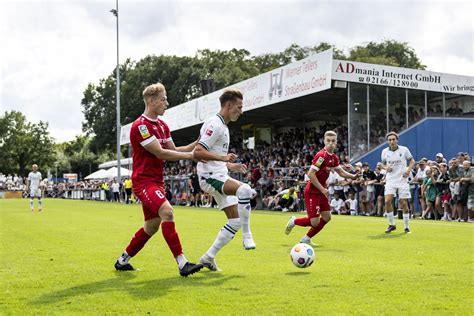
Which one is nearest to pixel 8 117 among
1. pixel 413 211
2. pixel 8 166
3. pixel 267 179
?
pixel 8 166

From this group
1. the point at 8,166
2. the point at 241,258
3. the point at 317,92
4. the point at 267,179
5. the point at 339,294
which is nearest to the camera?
the point at 339,294

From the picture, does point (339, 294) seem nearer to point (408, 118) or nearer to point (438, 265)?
point (438, 265)

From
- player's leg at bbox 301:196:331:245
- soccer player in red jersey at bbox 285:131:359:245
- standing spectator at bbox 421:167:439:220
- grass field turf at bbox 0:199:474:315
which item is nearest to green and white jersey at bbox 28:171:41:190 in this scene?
standing spectator at bbox 421:167:439:220

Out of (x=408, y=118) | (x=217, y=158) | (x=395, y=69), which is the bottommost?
(x=217, y=158)

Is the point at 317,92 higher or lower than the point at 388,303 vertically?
higher

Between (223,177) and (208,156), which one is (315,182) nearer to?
(223,177)

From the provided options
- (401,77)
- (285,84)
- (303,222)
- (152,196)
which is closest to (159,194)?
(152,196)

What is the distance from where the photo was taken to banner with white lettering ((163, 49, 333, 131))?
2805 centimetres

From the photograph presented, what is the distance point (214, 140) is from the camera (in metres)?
7.49

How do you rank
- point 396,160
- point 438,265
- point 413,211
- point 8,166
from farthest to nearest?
point 8,166 → point 413,211 → point 396,160 → point 438,265

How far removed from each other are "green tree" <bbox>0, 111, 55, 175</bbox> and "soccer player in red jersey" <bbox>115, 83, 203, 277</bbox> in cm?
9322

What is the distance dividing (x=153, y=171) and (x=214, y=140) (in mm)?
840

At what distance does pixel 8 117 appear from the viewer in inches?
3829

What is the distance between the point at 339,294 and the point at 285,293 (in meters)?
0.52
